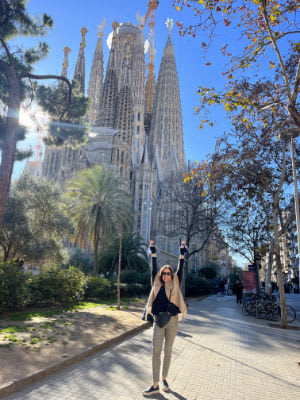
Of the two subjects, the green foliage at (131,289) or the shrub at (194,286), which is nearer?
the green foliage at (131,289)

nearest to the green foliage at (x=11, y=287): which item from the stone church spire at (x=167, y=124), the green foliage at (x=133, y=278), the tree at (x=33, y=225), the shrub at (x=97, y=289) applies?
the shrub at (x=97, y=289)

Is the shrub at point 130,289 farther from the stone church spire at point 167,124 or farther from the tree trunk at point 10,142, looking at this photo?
the stone church spire at point 167,124

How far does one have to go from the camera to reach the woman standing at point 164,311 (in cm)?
374

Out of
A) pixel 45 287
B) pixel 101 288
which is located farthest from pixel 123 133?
pixel 45 287

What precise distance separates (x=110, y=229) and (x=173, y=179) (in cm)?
899

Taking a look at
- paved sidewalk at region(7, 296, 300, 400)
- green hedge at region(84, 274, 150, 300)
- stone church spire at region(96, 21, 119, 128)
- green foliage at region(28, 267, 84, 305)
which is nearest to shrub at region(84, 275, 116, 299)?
green hedge at region(84, 274, 150, 300)

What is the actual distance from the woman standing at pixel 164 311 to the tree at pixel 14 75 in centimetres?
715

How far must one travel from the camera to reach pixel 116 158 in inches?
1875

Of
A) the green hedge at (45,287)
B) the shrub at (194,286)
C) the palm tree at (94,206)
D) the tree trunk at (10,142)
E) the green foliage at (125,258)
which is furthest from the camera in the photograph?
the green foliage at (125,258)

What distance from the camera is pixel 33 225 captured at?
16266mm

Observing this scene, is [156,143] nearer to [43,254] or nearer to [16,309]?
[43,254]

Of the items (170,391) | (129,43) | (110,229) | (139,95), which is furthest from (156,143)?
(170,391)

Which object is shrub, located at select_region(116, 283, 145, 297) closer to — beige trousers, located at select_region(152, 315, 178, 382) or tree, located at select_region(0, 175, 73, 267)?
tree, located at select_region(0, 175, 73, 267)

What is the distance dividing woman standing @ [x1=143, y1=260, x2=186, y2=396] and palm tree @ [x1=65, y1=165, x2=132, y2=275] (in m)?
16.0
